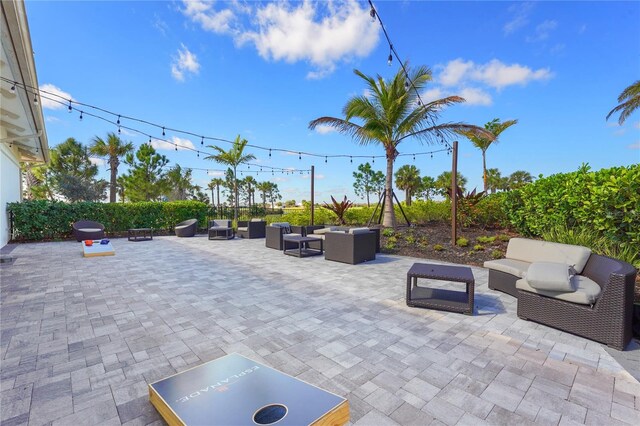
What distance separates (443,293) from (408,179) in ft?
92.0

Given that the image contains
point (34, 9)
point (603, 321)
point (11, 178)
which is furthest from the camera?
point (11, 178)

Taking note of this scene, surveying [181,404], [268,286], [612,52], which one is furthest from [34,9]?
[612,52]

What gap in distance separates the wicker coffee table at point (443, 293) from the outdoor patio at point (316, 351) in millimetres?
116

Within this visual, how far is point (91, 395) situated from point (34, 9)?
23.3 feet

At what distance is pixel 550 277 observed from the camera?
2.79 m

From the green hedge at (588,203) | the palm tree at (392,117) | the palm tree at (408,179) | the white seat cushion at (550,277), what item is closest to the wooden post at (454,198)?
the green hedge at (588,203)

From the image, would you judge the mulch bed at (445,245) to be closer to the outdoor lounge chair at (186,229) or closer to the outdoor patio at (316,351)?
the outdoor patio at (316,351)

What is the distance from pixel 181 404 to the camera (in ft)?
4.99

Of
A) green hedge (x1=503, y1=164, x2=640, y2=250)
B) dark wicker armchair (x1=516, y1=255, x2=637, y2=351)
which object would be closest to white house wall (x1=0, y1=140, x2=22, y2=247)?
dark wicker armchair (x1=516, y1=255, x2=637, y2=351)

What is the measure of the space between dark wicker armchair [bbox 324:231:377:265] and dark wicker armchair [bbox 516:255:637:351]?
132 inches

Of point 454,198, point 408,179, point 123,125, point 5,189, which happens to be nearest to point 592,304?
point 454,198

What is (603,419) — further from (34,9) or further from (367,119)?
(34,9)

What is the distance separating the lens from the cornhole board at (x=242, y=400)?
4.56 ft

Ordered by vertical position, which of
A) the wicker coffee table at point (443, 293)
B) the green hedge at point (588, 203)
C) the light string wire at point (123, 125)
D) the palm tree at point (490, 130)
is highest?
the palm tree at point (490, 130)
